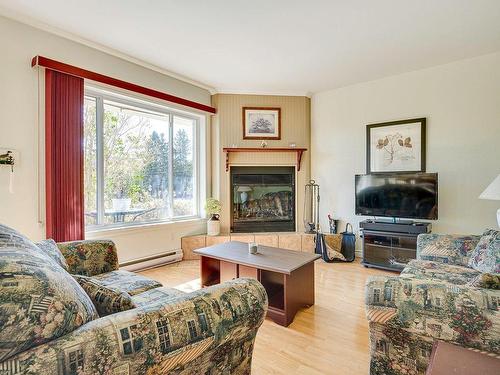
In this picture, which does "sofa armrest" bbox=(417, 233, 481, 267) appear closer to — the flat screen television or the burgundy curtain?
the flat screen television

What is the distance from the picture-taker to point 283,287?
8.25ft

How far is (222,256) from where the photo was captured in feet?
8.70

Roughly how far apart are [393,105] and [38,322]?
14.7ft

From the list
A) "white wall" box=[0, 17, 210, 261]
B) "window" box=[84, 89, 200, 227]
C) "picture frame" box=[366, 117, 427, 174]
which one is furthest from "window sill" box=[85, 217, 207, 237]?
"picture frame" box=[366, 117, 427, 174]

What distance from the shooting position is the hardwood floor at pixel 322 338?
5.80ft

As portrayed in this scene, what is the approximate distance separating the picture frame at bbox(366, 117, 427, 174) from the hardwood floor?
1782mm

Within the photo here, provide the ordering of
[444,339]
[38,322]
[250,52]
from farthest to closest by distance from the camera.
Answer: [250,52]
[444,339]
[38,322]

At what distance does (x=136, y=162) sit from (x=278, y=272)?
2568mm

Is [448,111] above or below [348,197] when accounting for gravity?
above

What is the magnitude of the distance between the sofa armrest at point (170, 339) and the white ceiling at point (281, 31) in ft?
7.91

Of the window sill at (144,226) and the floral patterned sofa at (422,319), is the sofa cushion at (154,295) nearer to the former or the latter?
the floral patterned sofa at (422,319)

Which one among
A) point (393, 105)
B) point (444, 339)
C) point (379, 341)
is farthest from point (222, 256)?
point (393, 105)

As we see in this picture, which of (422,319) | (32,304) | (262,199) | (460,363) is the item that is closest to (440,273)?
(422,319)

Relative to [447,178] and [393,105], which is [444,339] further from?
[393,105]
